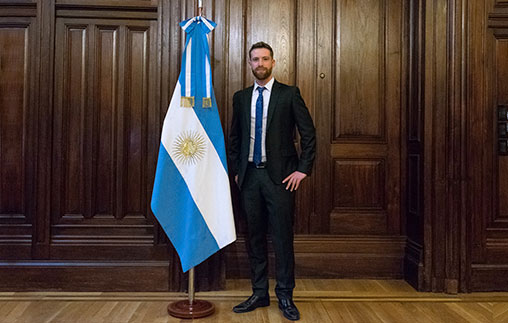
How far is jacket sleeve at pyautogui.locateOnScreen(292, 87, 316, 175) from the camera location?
2684mm

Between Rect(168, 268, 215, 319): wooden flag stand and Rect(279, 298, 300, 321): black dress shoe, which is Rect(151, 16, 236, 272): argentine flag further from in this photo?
Rect(279, 298, 300, 321): black dress shoe

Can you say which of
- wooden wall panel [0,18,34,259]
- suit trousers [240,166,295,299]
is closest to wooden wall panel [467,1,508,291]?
suit trousers [240,166,295,299]

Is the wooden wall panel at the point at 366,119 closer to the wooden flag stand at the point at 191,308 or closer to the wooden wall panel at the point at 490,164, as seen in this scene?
the wooden wall panel at the point at 490,164

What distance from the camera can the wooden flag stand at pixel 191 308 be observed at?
2.61m

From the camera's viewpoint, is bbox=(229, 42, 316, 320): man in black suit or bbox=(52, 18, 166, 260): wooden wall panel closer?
bbox=(229, 42, 316, 320): man in black suit

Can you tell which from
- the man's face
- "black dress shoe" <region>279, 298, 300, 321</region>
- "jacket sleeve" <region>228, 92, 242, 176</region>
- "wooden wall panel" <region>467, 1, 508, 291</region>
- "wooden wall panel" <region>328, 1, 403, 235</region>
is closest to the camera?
"black dress shoe" <region>279, 298, 300, 321</region>

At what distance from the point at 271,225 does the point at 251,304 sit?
49 cm

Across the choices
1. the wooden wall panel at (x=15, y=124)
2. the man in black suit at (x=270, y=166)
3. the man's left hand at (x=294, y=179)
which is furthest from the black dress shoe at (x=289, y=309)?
the wooden wall panel at (x=15, y=124)

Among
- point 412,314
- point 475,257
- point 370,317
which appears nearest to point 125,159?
point 370,317

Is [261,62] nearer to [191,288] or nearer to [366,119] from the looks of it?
[366,119]

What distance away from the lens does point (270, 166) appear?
270 centimetres

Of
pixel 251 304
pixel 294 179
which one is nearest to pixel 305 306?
pixel 251 304

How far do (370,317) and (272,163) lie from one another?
106 cm

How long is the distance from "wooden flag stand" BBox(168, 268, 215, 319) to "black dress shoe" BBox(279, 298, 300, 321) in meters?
0.42
